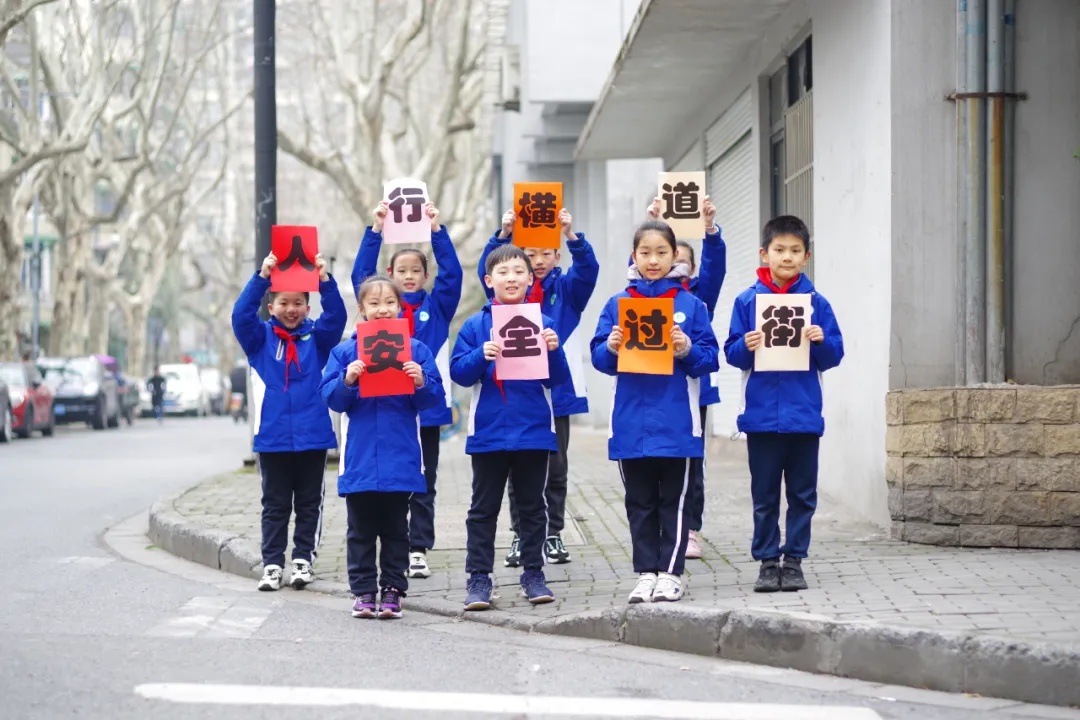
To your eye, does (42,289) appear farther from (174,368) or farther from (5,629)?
(5,629)

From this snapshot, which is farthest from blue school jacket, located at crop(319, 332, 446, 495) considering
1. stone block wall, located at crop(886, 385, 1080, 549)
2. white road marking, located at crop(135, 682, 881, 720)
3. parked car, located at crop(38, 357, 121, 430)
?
parked car, located at crop(38, 357, 121, 430)

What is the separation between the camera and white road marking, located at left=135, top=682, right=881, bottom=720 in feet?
17.7

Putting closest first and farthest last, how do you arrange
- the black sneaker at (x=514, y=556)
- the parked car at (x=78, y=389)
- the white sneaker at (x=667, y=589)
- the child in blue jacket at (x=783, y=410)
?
the white sneaker at (x=667, y=589)
the child in blue jacket at (x=783, y=410)
the black sneaker at (x=514, y=556)
the parked car at (x=78, y=389)

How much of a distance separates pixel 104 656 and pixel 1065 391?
5.16 metres

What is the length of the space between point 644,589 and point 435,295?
233cm

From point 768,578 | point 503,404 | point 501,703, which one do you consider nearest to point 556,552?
point 503,404

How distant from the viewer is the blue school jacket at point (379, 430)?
744 centimetres

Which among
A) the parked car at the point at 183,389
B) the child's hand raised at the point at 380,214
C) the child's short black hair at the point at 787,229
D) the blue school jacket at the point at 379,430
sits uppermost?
the child's hand raised at the point at 380,214

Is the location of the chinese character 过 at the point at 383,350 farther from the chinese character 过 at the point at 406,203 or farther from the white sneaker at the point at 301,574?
the white sneaker at the point at 301,574

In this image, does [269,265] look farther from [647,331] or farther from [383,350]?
[647,331]

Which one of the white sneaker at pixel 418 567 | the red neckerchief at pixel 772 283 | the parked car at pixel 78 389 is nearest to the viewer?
the red neckerchief at pixel 772 283

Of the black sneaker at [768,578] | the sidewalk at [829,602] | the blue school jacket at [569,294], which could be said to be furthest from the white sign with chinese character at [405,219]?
the black sneaker at [768,578]

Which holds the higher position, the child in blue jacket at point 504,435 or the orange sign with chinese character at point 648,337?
the orange sign with chinese character at point 648,337

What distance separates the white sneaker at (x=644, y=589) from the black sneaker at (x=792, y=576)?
1.95 feet
